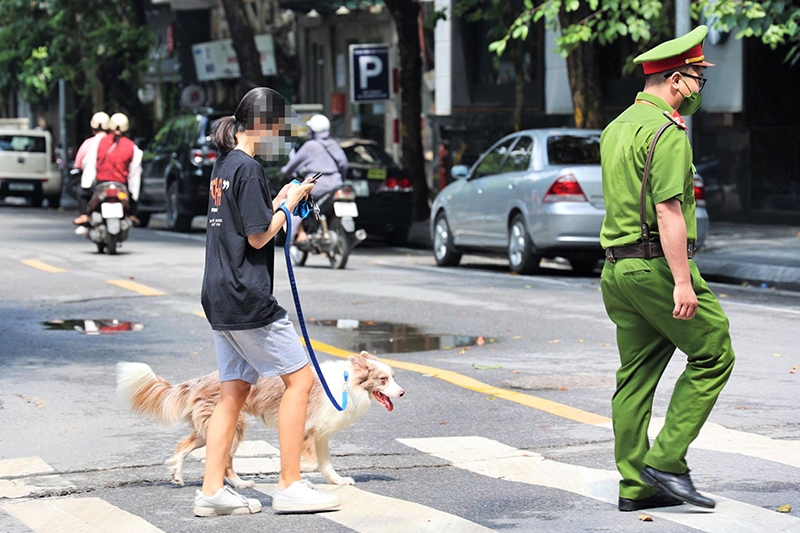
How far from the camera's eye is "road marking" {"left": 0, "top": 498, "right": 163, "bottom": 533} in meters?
5.43

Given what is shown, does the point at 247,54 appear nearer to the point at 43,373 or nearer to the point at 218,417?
the point at 43,373

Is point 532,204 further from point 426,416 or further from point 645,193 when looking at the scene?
point 645,193

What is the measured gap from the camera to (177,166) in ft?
76.7

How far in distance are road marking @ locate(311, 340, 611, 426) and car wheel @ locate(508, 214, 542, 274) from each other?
6234mm

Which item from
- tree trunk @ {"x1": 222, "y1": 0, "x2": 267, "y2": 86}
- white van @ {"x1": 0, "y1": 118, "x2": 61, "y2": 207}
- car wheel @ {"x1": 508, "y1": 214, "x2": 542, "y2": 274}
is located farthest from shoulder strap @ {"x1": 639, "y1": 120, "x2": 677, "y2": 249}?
white van @ {"x1": 0, "y1": 118, "x2": 61, "y2": 207}

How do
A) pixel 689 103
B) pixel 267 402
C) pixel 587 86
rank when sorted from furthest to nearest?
pixel 587 86, pixel 267 402, pixel 689 103

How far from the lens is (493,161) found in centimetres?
1727

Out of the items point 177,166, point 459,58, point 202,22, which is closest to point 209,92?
point 202,22

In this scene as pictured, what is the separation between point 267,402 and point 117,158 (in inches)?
502

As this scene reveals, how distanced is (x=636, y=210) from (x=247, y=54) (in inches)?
901

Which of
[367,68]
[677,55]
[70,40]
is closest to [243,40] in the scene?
[367,68]

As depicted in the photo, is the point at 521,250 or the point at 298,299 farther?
the point at 521,250

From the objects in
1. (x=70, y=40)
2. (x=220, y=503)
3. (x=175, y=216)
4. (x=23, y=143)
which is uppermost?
(x=70, y=40)

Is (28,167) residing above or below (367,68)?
below
